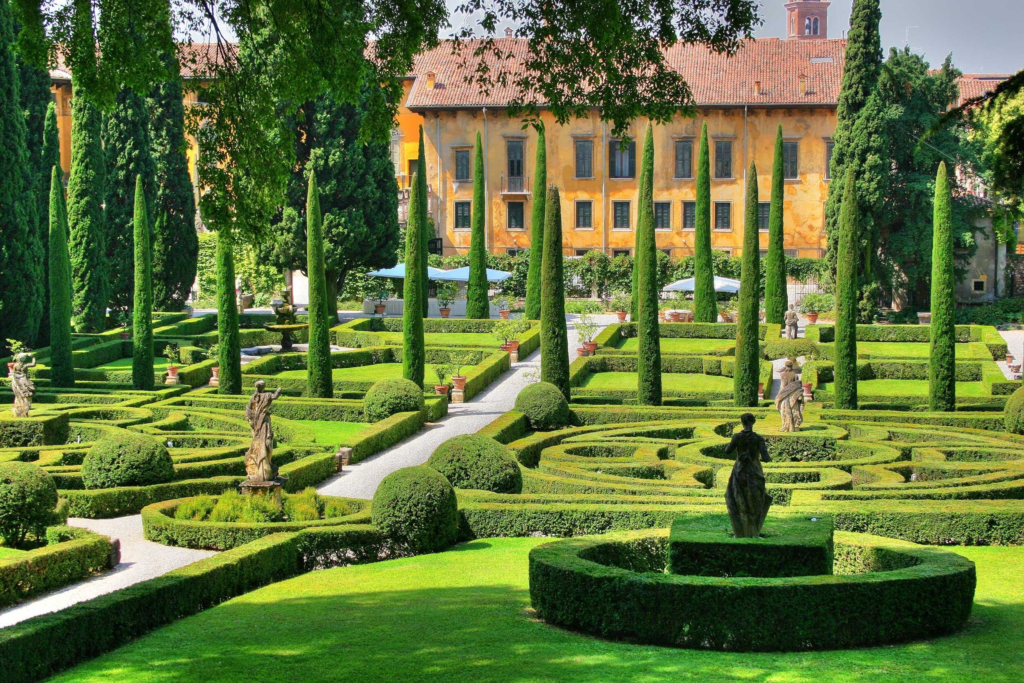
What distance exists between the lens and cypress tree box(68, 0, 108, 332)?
40.2 m

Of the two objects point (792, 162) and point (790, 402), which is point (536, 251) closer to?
point (792, 162)

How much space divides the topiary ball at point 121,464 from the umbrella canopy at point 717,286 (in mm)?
28308

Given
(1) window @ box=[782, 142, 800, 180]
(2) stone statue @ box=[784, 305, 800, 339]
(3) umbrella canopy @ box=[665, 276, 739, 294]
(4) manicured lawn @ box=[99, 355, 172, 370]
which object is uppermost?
(1) window @ box=[782, 142, 800, 180]

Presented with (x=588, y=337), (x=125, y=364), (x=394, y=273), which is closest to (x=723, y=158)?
(x=394, y=273)

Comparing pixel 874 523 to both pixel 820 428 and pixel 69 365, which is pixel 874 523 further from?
pixel 69 365

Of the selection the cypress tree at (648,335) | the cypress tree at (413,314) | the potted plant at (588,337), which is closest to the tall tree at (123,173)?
the cypress tree at (413,314)

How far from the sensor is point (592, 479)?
19844 mm

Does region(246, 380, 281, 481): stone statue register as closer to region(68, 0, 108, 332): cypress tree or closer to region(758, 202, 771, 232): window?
region(68, 0, 108, 332): cypress tree

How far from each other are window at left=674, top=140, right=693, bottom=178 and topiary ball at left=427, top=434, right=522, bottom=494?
39871mm

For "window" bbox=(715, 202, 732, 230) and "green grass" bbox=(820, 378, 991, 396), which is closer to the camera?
"green grass" bbox=(820, 378, 991, 396)

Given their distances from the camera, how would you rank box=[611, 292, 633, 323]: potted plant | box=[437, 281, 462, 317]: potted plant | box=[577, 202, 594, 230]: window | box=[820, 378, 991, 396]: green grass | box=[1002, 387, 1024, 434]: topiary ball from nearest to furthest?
1. box=[1002, 387, 1024, 434]: topiary ball
2. box=[820, 378, 991, 396]: green grass
3. box=[611, 292, 633, 323]: potted plant
4. box=[437, 281, 462, 317]: potted plant
5. box=[577, 202, 594, 230]: window

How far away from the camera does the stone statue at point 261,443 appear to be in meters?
18.8

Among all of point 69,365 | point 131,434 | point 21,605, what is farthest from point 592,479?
point 69,365

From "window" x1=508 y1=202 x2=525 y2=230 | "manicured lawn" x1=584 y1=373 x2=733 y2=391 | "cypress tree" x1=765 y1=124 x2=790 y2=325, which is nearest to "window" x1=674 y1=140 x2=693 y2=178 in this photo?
"window" x1=508 y1=202 x2=525 y2=230
